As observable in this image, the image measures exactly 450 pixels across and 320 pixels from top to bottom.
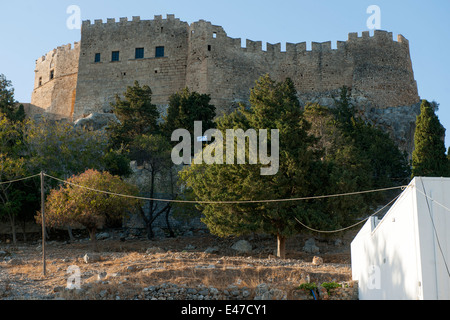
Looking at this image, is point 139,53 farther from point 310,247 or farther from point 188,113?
point 310,247

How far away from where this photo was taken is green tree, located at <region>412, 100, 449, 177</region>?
26.0 metres

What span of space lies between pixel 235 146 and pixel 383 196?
30.7 feet

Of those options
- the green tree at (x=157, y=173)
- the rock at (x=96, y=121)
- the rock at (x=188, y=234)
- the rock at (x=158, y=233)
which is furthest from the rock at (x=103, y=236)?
the rock at (x=96, y=121)

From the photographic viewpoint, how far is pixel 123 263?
17656 mm

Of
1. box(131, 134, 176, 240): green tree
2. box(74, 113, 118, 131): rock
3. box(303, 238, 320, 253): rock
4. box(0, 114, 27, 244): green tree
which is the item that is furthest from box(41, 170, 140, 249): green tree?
box(74, 113, 118, 131): rock

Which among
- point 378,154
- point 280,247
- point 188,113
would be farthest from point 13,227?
point 378,154

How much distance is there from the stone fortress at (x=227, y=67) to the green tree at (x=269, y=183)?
14.7 metres

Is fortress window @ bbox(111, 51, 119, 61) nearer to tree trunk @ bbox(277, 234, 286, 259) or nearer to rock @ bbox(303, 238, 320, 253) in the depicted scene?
rock @ bbox(303, 238, 320, 253)

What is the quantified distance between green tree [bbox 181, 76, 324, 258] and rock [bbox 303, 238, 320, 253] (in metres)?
2.47

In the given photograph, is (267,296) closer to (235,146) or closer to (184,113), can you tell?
(235,146)

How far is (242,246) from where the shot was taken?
2467 centimetres
